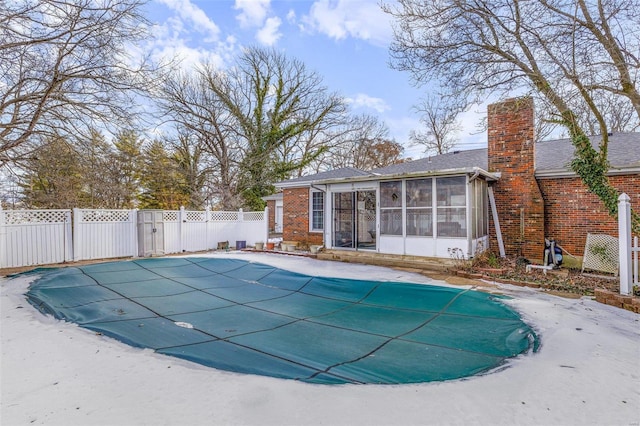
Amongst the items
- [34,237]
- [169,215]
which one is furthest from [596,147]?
[34,237]


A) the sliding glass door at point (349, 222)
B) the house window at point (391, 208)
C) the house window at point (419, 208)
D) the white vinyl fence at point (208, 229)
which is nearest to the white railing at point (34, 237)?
the white vinyl fence at point (208, 229)

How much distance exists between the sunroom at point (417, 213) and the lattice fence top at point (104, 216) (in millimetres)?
6226

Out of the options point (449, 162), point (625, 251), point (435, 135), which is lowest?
point (625, 251)

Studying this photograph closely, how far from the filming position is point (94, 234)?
9.62m

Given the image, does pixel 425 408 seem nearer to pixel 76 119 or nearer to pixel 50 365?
pixel 50 365

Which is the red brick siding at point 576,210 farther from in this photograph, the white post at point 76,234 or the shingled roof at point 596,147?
the white post at point 76,234

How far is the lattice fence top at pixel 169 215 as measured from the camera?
36.7 ft

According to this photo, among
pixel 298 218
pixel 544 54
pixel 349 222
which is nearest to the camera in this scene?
pixel 544 54

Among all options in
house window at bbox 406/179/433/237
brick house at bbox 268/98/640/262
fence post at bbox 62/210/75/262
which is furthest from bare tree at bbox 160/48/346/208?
house window at bbox 406/179/433/237

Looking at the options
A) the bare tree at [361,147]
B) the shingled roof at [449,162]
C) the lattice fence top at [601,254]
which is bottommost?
the lattice fence top at [601,254]

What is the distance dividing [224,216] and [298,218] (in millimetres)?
3478

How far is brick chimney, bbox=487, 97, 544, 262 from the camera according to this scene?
27.8 feet

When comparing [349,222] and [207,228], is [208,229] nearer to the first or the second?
[207,228]

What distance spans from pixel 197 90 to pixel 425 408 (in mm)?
18891
